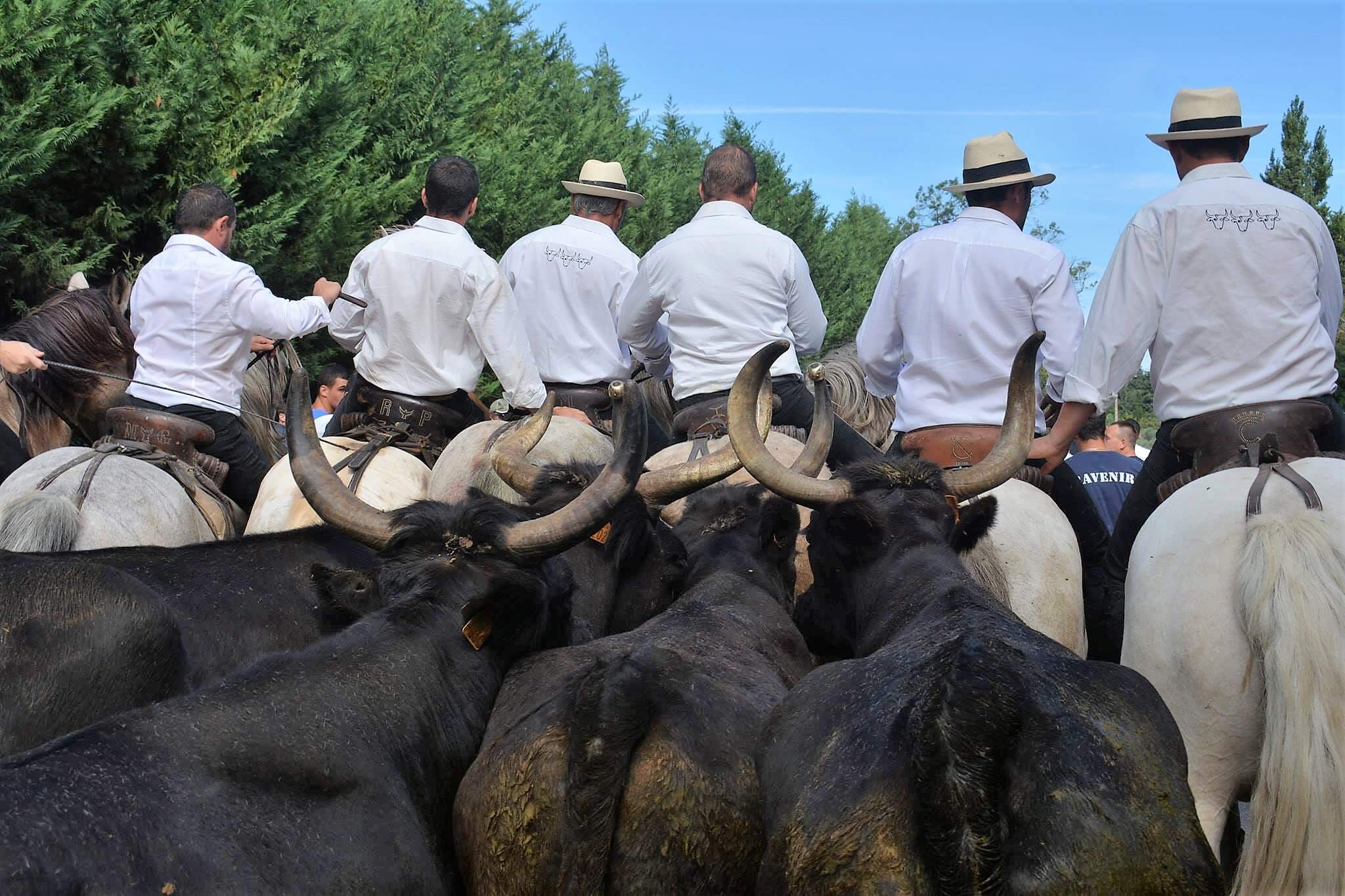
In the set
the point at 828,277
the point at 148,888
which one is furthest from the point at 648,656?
the point at 828,277

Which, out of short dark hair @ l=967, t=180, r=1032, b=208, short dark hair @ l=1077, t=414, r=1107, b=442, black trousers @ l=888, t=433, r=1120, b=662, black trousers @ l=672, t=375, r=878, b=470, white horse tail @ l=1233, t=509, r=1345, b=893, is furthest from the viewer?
short dark hair @ l=1077, t=414, r=1107, b=442

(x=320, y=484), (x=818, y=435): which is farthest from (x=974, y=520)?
(x=320, y=484)

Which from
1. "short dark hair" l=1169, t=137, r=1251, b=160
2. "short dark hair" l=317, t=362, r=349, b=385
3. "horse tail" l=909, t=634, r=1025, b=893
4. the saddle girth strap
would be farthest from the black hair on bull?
"short dark hair" l=317, t=362, r=349, b=385

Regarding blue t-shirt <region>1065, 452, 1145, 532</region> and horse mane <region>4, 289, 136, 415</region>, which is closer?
horse mane <region>4, 289, 136, 415</region>

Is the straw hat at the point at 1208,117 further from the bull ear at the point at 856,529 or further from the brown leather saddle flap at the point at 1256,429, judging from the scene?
the bull ear at the point at 856,529

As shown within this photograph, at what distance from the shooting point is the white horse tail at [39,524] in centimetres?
566

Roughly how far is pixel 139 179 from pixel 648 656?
10.3 meters

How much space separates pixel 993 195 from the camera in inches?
277

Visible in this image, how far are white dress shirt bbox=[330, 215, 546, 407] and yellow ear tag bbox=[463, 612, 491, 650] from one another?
282cm

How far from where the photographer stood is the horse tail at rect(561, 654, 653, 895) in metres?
3.65

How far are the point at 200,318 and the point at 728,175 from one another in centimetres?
299

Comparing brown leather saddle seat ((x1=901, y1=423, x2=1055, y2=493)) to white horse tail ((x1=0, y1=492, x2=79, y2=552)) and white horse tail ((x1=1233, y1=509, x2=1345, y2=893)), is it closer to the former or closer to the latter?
white horse tail ((x1=1233, y1=509, x2=1345, y2=893))

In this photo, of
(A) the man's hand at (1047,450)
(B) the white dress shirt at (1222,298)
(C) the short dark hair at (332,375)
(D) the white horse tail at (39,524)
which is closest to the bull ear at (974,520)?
(A) the man's hand at (1047,450)

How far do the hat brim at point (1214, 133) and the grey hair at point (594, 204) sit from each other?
3933 millimetres
